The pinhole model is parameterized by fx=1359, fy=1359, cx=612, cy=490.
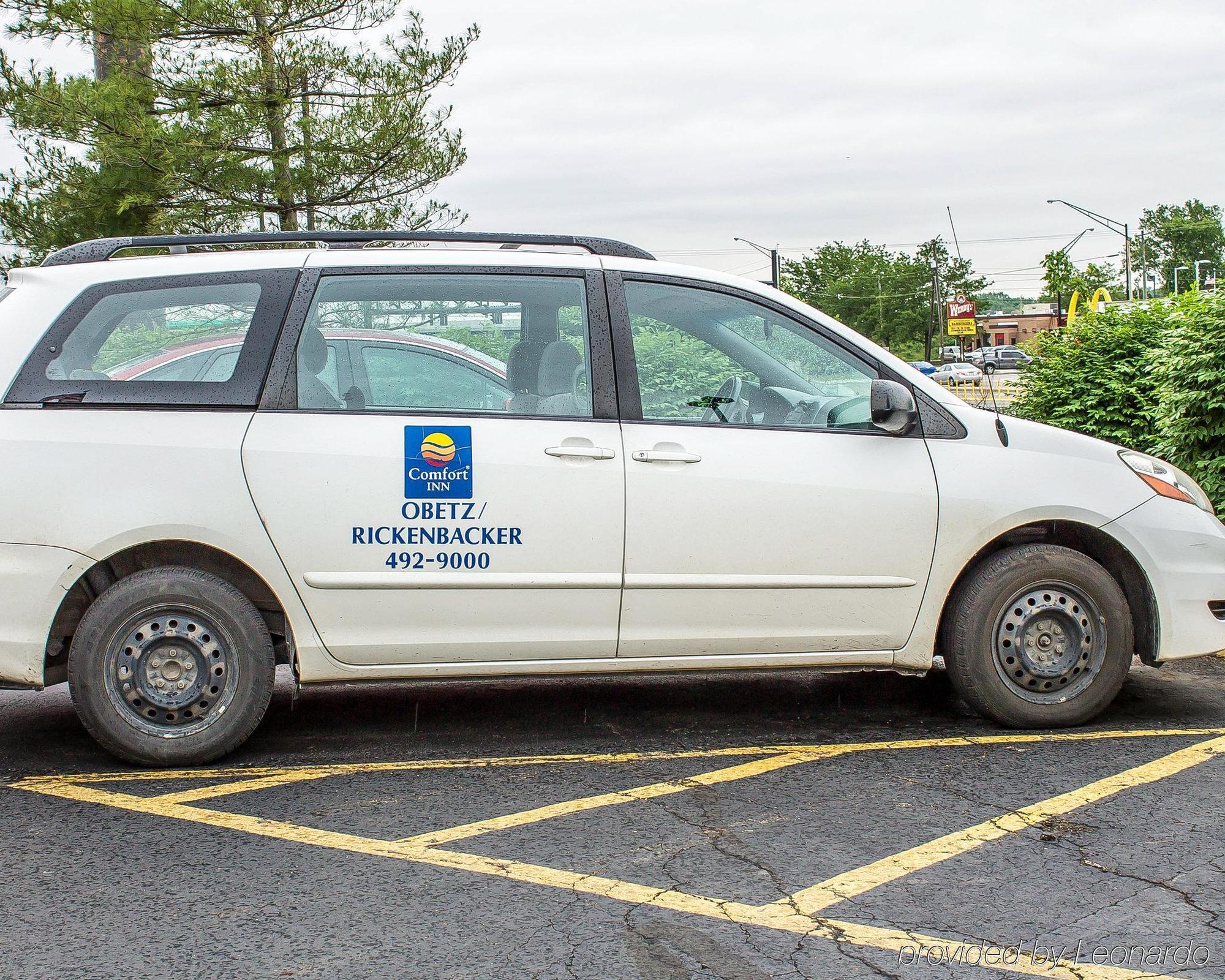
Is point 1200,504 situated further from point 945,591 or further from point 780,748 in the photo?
point 780,748

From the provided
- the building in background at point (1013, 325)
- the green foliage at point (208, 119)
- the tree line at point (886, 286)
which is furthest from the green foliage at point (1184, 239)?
the green foliage at point (208, 119)

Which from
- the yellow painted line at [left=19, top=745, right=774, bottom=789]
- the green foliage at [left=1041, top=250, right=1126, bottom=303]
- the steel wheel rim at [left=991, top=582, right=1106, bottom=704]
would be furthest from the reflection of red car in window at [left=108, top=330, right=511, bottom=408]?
the green foliage at [left=1041, top=250, right=1126, bottom=303]

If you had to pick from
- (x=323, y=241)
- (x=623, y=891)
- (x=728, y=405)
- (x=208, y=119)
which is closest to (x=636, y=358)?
(x=728, y=405)

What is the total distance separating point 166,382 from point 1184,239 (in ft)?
497

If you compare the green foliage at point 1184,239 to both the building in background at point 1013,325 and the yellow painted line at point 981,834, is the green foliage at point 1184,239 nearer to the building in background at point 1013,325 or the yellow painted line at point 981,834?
the building in background at point 1013,325

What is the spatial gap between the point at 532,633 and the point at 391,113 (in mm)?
17164

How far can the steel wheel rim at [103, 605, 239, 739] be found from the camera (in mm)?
4812

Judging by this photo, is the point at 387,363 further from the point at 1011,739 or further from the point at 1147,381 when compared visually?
the point at 1147,381

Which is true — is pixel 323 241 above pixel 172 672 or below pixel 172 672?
above

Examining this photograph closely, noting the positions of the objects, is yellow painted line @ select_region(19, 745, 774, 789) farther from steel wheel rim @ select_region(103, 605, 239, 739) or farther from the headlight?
the headlight

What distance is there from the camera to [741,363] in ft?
17.3

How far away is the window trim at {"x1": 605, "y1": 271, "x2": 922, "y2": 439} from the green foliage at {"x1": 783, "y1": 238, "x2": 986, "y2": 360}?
305ft

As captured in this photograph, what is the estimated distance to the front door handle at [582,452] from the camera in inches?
194

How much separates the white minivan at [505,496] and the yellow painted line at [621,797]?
1.35 feet
